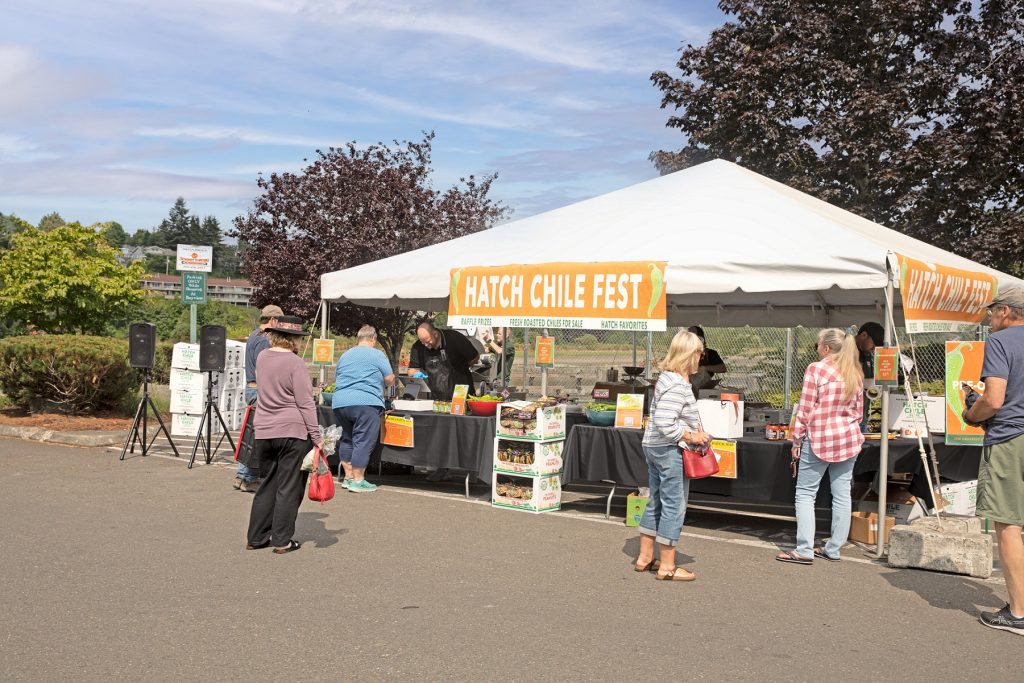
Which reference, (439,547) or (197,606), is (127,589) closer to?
(197,606)

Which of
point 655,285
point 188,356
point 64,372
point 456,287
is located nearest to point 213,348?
point 188,356

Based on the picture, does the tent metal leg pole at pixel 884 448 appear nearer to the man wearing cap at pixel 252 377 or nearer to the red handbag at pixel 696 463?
the red handbag at pixel 696 463

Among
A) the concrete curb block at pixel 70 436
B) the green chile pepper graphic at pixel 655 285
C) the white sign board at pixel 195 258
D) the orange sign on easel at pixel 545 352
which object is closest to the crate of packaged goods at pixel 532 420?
the orange sign on easel at pixel 545 352

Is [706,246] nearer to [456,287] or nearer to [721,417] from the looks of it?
[721,417]

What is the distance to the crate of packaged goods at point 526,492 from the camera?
9258 mm

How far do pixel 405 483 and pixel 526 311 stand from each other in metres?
2.94

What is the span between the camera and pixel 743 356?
807 inches

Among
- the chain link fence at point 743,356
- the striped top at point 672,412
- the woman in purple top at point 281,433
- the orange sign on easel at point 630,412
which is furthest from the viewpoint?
the chain link fence at point 743,356

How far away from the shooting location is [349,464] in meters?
10.4

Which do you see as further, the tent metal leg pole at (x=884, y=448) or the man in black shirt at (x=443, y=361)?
the man in black shirt at (x=443, y=361)

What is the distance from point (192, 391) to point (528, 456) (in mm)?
7003

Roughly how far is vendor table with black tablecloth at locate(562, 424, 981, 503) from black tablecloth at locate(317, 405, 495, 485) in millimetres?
834

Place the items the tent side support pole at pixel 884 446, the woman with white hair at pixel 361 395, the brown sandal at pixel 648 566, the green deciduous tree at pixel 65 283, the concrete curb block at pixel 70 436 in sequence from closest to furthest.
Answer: the brown sandal at pixel 648 566 < the tent side support pole at pixel 884 446 < the woman with white hair at pixel 361 395 < the concrete curb block at pixel 70 436 < the green deciduous tree at pixel 65 283

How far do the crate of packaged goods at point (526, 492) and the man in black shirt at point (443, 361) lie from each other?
5.82 feet
